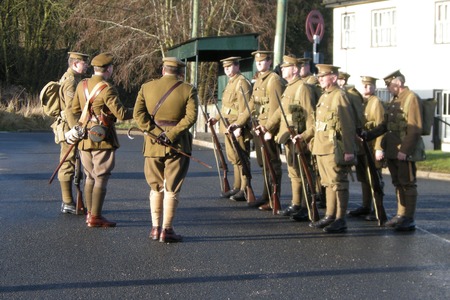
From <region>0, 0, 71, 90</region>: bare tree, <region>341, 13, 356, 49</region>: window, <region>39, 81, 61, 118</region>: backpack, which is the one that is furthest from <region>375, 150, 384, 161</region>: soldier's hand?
<region>0, 0, 71, 90</region>: bare tree

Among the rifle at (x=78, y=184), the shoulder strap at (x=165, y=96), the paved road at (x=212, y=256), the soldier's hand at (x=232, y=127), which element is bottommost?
the paved road at (x=212, y=256)

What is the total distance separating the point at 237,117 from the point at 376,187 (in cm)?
268

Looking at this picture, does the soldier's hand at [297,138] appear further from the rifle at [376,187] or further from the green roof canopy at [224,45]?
the green roof canopy at [224,45]

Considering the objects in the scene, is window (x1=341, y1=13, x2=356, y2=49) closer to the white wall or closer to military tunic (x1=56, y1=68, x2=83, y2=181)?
the white wall

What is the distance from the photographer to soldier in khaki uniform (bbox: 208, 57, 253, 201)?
13.2m

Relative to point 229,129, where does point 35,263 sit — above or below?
below

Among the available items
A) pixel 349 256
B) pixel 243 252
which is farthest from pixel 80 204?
pixel 349 256

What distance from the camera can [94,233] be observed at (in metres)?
10.6

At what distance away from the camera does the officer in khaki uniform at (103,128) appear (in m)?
10.9

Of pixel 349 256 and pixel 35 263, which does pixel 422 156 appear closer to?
pixel 349 256

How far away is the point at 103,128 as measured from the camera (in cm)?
1094

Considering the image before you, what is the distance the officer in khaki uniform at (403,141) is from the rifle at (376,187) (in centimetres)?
14

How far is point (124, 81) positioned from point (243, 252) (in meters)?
32.6

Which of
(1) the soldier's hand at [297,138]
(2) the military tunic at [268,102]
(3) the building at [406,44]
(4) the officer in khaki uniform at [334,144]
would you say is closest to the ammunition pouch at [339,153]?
(4) the officer in khaki uniform at [334,144]
